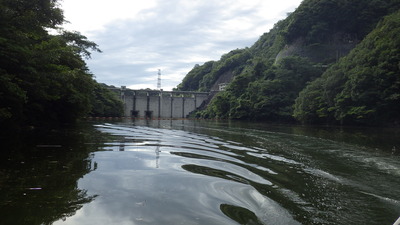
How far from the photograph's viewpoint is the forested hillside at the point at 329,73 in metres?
29.5

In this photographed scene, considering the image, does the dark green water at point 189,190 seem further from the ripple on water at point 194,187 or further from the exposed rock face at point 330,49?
A: the exposed rock face at point 330,49

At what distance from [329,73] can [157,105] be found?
5730 cm

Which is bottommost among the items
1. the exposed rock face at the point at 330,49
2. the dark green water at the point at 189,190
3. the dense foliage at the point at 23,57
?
the dark green water at the point at 189,190

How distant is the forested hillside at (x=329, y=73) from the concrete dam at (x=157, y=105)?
465 inches

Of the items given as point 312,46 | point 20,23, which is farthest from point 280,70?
point 20,23

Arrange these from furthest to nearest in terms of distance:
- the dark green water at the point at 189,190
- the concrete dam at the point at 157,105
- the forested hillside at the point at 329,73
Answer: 1. the concrete dam at the point at 157,105
2. the forested hillside at the point at 329,73
3. the dark green water at the point at 189,190

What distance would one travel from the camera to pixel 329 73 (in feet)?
129

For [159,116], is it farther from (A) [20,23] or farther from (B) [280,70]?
(A) [20,23]

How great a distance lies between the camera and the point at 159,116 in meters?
86.4

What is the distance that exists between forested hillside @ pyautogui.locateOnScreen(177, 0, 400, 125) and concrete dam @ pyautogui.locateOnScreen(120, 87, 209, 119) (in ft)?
38.7

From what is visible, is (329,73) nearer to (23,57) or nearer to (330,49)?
(330,49)

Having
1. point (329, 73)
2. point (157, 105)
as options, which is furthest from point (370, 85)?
point (157, 105)

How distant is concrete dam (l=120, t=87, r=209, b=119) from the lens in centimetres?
8388

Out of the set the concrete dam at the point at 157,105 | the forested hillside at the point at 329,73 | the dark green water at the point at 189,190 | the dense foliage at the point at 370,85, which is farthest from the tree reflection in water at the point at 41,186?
the concrete dam at the point at 157,105
